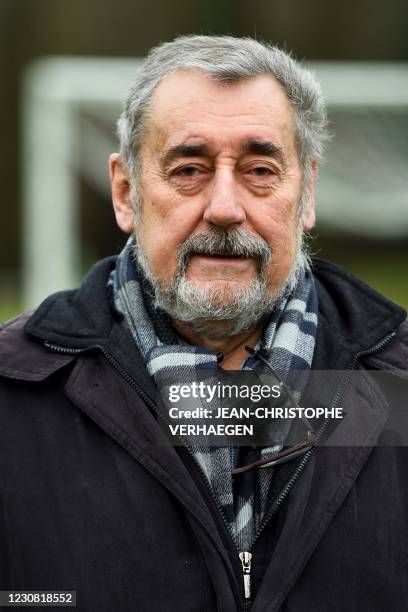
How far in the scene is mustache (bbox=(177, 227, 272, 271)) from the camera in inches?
82.7

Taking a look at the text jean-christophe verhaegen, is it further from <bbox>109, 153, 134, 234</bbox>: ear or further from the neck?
<bbox>109, 153, 134, 234</bbox>: ear

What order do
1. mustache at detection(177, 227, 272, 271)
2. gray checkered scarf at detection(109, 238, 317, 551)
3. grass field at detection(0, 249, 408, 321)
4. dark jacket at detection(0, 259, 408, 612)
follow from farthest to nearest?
1. grass field at detection(0, 249, 408, 321)
2. mustache at detection(177, 227, 272, 271)
3. gray checkered scarf at detection(109, 238, 317, 551)
4. dark jacket at detection(0, 259, 408, 612)

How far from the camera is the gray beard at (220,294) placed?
6.93 ft

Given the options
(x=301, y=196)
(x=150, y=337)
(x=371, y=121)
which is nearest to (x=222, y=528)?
(x=150, y=337)

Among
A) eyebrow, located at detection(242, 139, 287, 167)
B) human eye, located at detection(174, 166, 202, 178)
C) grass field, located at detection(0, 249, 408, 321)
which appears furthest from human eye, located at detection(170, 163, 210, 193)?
grass field, located at detection(0, 249, 408, 321)

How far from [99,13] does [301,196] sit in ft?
32.9

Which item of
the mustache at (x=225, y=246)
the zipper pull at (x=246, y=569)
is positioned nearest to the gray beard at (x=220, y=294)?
the mustache at (x=225, y=246)

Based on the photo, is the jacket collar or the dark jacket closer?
the dark jacket

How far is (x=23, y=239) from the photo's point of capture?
1284 cm

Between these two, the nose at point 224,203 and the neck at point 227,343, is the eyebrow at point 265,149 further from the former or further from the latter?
the neck at point 227,343

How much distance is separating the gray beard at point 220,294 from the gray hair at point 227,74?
11.4 inches

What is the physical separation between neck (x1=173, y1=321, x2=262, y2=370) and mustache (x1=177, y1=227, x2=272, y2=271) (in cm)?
20

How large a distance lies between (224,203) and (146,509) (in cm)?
71

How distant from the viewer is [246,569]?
1895mm
